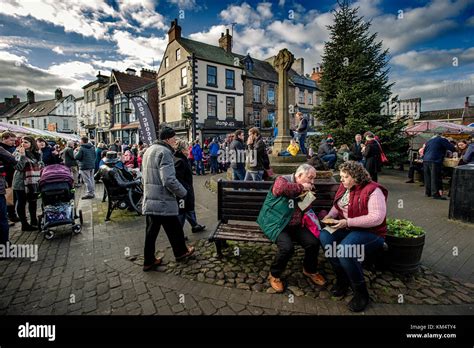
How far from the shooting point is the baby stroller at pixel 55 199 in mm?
5016

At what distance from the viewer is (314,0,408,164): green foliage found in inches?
507

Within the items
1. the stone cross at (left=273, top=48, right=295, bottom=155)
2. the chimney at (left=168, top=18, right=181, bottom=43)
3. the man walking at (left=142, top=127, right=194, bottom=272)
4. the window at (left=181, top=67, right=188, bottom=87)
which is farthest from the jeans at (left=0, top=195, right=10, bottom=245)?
the chimney at (left=168, top=18, right=181, bottom=43)

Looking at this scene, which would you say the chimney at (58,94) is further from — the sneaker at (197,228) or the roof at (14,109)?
the sneaker at (197,228)

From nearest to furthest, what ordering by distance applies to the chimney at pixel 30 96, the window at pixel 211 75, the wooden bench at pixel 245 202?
the wooden bench at pixel 245 202, the window at pixel 211 75, the chimney at pixel 30 96

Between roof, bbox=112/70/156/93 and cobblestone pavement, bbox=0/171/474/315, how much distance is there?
30828mm

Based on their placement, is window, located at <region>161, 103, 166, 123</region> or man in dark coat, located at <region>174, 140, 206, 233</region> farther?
window, located at <region>161, 103, 166, 123</region>

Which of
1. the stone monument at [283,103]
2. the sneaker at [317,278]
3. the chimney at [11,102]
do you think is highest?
the chimney at [11,102]

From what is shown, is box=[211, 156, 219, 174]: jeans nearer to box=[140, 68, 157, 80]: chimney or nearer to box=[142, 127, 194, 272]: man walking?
box=[142, 127, 194, 272]: man walking

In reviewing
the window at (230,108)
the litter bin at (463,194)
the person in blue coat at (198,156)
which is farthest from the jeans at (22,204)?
the window at (230,108)

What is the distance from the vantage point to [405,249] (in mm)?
3248

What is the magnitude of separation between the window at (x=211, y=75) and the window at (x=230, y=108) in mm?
2312
